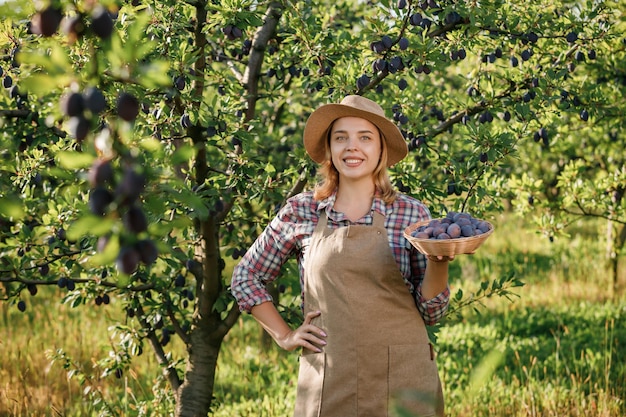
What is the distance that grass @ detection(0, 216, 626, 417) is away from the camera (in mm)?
4234

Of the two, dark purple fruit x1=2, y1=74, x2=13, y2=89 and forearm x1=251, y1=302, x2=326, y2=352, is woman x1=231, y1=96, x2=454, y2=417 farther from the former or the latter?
dark purple fruit x1=2, y1=74, x2=13, y2=89

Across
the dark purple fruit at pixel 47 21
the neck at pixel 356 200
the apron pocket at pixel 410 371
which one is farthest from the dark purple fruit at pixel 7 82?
the dark purple fruit at pixel 47 21

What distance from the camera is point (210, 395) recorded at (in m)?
3.76

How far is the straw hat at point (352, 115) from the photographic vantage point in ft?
8.01

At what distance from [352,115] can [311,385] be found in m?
0.92

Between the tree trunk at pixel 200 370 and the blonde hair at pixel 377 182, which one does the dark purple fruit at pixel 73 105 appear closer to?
the blonde hair at pixel 377 182

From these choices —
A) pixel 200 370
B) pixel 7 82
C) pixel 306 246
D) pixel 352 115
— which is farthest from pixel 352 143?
pixel 200 370

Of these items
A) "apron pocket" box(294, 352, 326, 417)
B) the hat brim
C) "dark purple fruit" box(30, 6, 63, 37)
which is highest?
the hat brim

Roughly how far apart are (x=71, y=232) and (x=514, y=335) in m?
5.63

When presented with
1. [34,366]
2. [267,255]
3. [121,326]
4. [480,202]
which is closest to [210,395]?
[121,326]

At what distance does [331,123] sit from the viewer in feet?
8.46

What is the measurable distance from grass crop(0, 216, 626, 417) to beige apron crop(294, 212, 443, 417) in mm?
1262

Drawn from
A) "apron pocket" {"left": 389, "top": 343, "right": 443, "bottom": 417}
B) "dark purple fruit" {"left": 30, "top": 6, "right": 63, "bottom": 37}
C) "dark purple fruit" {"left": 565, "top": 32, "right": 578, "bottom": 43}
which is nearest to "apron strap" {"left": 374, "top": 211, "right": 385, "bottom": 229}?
"apron pocket" {"left": 389, "top": 343, "right": 443, "bottom": 417}

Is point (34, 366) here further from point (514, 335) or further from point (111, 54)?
point (111, 54)
